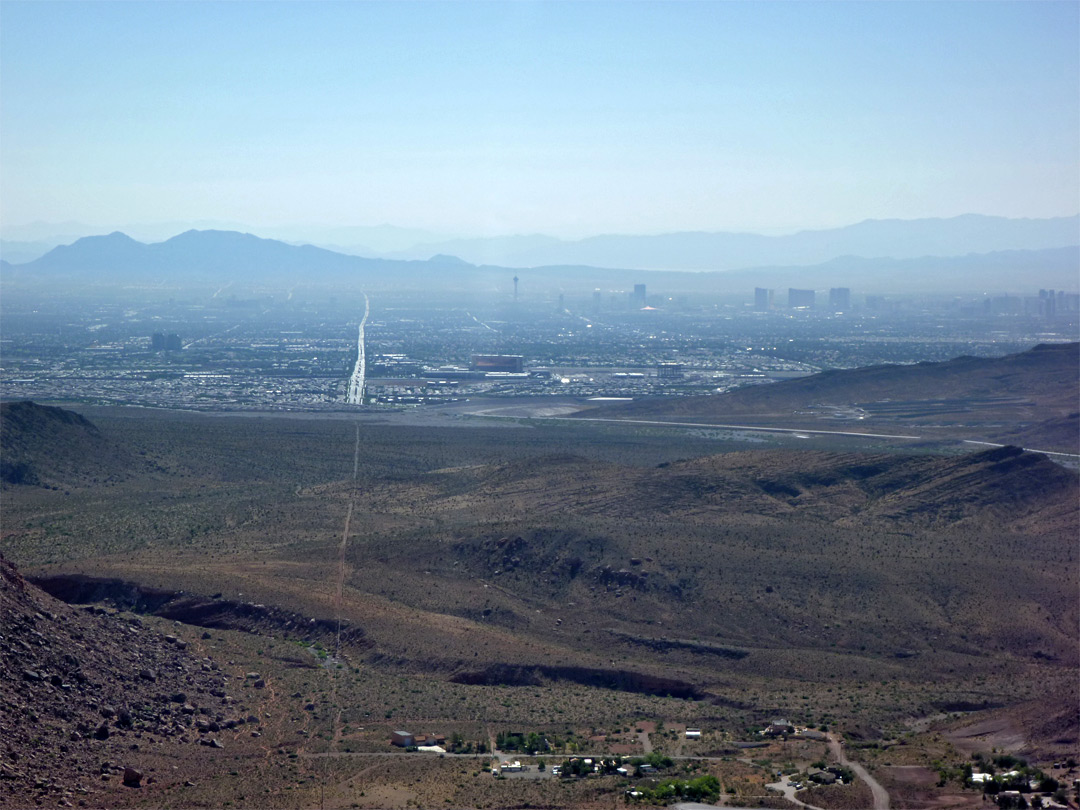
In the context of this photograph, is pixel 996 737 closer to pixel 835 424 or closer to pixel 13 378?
pixel 835 424

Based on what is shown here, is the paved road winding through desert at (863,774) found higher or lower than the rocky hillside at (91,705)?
lower

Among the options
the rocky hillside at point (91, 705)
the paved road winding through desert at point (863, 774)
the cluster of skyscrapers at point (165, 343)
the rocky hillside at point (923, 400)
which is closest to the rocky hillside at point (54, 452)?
the rocky hillside at point (91, 705)

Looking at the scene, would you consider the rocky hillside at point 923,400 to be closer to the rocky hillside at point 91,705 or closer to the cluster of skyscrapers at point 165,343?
the rocky hillside at point 91,705

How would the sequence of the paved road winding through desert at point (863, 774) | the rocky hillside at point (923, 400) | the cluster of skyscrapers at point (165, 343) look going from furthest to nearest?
1. the cluster of skyscrapers at point (165, 343)
2. the rocky hillside at point (923, 400)
3. the paved road winding through desert at point (863, 774)

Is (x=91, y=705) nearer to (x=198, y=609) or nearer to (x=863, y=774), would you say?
(x=198, y=609)

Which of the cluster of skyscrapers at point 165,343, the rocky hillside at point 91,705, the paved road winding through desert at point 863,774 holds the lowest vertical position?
the paved road winding through desert at point 863,774

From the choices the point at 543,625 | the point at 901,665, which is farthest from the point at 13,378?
the point at 901,665

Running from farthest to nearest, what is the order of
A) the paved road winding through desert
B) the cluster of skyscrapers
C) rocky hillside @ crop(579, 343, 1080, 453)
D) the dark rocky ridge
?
1. the cluster of skyscrapers
2. rocky hillside @ crop(579, 343, 1080, 453)
3. the dark rocky ridge
4. the paved road winding through desert

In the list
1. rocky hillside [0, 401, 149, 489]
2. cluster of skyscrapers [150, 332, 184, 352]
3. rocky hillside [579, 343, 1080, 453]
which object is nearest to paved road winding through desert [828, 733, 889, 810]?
rocky hillside [0, 401, 149, 489]

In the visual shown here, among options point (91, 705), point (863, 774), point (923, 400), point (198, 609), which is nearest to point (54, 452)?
point (198, 609)

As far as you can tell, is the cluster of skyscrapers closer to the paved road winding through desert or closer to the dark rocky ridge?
the dark rocky ridge

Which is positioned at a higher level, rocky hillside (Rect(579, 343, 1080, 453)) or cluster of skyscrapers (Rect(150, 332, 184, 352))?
cluster of skyscrapers (Rect(150, 332, 184, 352))
